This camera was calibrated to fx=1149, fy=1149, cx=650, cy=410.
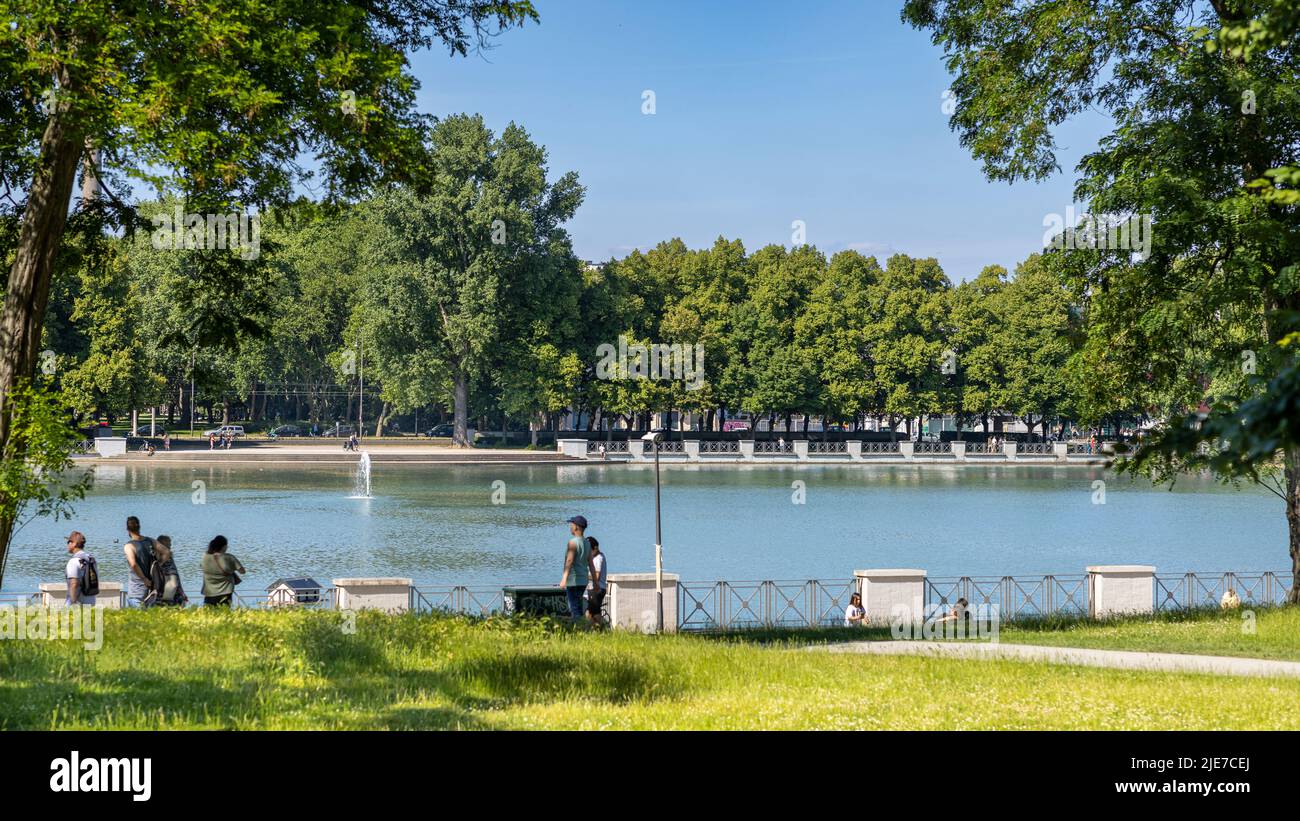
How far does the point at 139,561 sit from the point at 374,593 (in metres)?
3.78

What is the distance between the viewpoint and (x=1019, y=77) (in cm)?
2075

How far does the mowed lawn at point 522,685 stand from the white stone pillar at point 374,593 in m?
4.58

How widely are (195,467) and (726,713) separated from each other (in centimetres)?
6011

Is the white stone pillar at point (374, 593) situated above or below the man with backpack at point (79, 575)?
below

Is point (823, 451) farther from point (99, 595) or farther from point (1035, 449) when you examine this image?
point (99, 595)

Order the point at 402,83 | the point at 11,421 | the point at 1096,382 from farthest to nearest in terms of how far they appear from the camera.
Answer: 1. the point at 1096,382
2. the point at 402,83
3. the point at 11,421

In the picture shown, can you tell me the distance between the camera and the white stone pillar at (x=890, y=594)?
21.5 m

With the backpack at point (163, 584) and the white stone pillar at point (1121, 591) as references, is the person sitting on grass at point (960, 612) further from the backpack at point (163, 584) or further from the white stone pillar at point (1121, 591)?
the backpack at point (163, 584)

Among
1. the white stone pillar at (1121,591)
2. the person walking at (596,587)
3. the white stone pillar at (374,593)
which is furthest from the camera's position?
the white stone pillar at (1121,591)

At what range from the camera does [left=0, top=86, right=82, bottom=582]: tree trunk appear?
1301 centimetres

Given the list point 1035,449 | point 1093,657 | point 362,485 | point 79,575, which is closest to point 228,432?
point 362,485

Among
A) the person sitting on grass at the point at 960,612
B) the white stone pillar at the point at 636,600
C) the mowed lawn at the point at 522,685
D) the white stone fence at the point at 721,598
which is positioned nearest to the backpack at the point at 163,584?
the white stone fence at the point at 721,598
